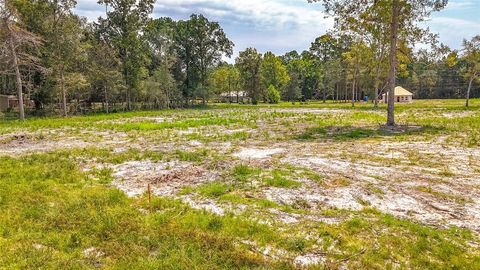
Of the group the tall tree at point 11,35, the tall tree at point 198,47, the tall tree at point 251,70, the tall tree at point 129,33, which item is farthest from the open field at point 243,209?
the tall tree at point 251,70

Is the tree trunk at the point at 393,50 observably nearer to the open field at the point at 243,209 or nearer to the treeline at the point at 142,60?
the treeline at the point at 142,60

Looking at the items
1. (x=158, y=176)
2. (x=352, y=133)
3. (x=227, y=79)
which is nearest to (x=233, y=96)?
(x=227, y=79)

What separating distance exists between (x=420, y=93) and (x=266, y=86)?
49.6 metres

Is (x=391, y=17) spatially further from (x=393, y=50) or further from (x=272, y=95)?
(x=272, y=95)

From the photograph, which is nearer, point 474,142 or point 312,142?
point 474,142

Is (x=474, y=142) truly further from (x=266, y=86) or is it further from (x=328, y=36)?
(x=266, y=86)

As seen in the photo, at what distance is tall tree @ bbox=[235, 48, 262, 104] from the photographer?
71375 mm

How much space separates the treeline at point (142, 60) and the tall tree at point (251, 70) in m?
0.20

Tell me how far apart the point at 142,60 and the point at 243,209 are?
43.7m

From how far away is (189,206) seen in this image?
6320 millimetres

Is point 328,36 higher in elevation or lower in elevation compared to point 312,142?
higher

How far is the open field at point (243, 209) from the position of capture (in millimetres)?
4441

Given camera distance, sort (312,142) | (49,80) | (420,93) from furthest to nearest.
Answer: (420,93)
(49,80)
(312,142)

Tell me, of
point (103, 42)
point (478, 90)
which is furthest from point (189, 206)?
point (478, 90)
